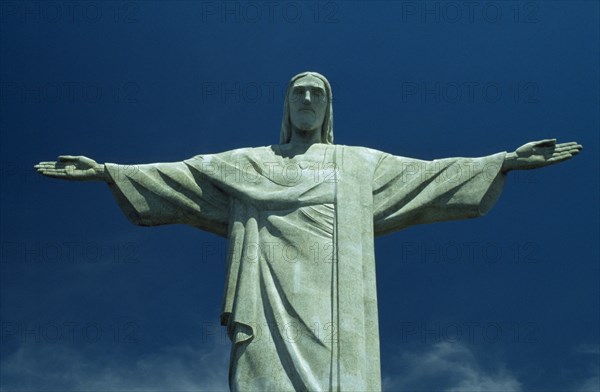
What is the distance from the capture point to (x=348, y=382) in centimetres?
1830

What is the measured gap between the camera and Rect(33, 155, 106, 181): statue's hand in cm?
2055

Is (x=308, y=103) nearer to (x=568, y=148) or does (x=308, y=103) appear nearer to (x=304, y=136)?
(x=304, y=136)

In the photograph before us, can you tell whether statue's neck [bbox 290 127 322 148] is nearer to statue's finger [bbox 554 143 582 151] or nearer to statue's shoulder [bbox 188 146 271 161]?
statue's shoulder [bbox 188 146 271 161]

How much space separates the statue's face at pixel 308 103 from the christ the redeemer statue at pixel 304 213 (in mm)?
18

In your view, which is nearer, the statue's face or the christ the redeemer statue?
the christ the redeemer statue

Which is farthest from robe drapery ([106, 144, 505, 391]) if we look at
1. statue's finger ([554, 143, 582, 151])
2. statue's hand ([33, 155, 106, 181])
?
statue's finger ([554, 143, 582, 151])

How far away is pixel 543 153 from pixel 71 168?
27.3 feet

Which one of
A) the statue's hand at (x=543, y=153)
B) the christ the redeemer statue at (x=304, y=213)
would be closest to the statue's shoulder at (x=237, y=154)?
the christ the redeemer statue at (x=304, y=213)

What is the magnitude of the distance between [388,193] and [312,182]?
146cm

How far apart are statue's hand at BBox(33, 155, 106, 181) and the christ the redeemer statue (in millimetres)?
19

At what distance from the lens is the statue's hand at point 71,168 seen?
20547 millimetres

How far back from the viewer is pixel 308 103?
21375mm

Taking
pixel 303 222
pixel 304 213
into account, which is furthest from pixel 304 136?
pixel 303 222

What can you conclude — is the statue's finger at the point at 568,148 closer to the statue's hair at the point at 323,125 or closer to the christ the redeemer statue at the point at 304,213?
the christ the redeemer statue at the point at 304,213
